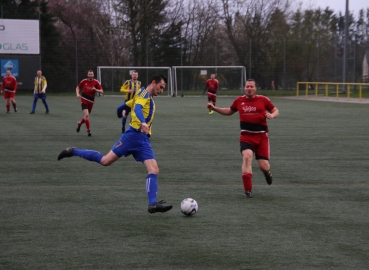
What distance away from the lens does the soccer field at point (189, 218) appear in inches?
223

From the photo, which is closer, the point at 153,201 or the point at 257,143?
the point at 153,201

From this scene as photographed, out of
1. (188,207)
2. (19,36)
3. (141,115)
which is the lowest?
(188,207)

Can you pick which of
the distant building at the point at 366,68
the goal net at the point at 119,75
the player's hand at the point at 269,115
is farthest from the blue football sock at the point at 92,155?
the distant building at the point at 366,68

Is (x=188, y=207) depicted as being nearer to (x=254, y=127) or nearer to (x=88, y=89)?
(x=254, y=127)

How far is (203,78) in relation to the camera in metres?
48.5

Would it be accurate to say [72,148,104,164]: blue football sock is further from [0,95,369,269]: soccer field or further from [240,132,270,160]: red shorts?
[240,132,270,160]: red shorts

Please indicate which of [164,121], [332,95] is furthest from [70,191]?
[332,95]

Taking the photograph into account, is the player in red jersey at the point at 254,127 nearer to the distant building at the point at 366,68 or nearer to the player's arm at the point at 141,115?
the player's arm at the point at 141,115

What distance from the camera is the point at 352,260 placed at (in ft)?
18.3

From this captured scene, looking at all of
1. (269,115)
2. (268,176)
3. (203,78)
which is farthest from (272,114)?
(203,78)

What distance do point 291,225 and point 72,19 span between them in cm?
5465

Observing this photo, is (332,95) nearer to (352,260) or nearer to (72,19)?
(72,19)

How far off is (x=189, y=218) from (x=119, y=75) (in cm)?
4159

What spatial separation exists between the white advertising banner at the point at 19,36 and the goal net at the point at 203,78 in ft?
35.0
